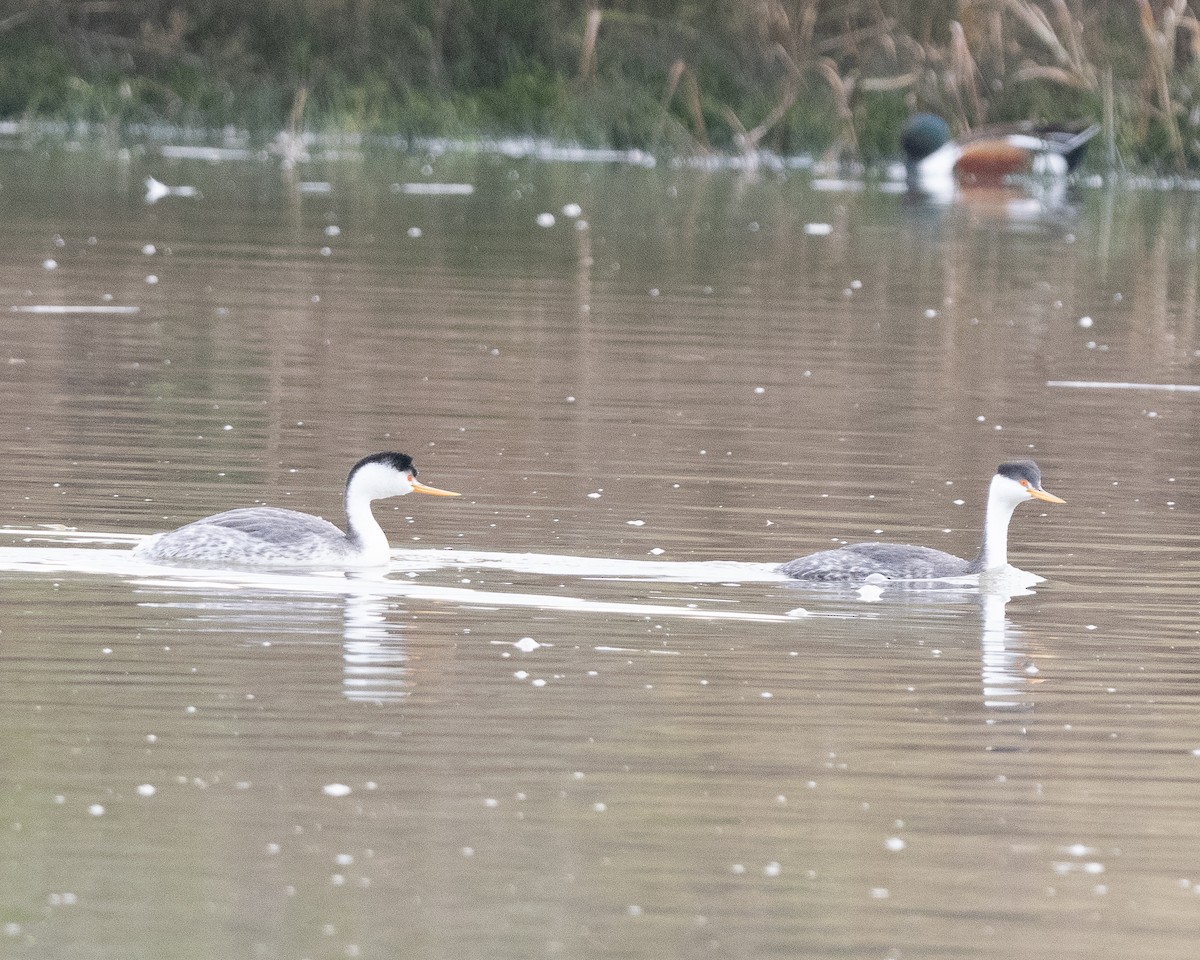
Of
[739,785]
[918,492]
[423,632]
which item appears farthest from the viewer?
[918,492]

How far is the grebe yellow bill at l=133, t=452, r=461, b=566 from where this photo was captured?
10.0 m

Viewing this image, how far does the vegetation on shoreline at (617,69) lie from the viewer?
35.3 meters

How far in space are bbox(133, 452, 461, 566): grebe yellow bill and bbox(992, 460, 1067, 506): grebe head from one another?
2216 millimetres

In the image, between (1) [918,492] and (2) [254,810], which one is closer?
(2) [254,810]

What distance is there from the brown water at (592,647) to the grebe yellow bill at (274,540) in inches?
5.2

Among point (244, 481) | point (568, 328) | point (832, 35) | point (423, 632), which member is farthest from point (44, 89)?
point (423, 632)

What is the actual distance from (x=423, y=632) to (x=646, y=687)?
3.33ft

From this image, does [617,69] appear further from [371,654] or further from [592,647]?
[371,654]

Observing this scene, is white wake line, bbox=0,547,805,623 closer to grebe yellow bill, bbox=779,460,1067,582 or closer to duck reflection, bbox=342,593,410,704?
duck reflection, bbox=342,593,410,704

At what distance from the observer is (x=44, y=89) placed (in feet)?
127

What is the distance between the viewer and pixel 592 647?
881cm

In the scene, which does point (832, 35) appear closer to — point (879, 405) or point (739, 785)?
point (879, 405)

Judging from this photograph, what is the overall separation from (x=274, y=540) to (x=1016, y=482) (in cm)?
268

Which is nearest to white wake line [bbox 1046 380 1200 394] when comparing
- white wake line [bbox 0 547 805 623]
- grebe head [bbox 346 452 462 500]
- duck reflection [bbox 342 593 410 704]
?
grebe head [bbox 346 452 462 500]
